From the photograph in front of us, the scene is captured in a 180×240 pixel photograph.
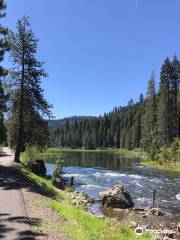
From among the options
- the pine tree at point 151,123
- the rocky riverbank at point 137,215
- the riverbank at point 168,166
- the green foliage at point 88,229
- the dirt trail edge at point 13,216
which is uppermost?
the pine tree at point 151,123

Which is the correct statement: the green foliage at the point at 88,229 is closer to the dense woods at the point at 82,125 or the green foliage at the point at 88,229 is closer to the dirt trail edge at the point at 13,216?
the dirt trail edge at the point at 13,216

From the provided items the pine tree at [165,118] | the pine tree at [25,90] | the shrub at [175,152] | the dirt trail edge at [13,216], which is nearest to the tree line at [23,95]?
the pine tree at [25,90]

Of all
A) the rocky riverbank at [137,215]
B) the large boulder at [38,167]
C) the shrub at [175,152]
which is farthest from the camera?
the shrub at [175,152]

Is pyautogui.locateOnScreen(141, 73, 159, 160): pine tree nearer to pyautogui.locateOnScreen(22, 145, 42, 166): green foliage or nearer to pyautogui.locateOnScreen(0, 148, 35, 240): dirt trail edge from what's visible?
pyautogui.locateOnScreen(22, 145, 42, 166): green foliage

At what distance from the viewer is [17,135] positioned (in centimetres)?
3681

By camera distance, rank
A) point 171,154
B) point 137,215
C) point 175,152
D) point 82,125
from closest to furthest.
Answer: point 137,215, point 175,152, point 171,154, point 82,125

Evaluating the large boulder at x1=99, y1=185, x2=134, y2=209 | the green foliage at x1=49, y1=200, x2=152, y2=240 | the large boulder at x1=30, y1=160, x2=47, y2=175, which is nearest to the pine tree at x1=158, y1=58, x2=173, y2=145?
the large boulder at x1=30, y1=160, x2=47, y2=175

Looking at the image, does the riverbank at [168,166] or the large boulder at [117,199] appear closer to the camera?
the large boulder at [117,199]

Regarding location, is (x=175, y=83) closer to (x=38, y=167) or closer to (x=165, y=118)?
(x=165, y=118)

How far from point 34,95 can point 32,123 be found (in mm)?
2851

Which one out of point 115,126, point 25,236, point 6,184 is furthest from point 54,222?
point 115,126

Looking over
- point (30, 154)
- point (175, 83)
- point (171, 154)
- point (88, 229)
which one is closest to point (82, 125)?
point (175, 83)

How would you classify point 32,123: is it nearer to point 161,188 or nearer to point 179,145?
point 161,188

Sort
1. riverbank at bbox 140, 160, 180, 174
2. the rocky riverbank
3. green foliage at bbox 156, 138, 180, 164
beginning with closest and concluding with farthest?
the rocky riverbank, riverbank at bbox 140, 160, 180, 174, green foliage at bbox 156, 138, 180, 164
